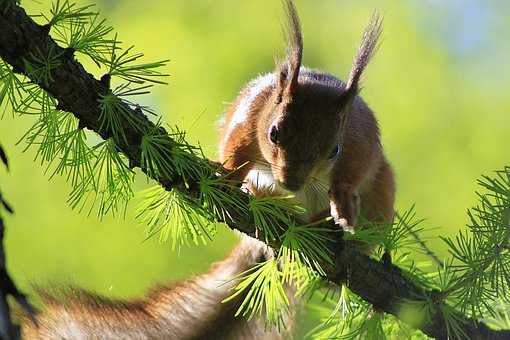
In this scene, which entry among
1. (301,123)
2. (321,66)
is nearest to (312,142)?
(301,123)

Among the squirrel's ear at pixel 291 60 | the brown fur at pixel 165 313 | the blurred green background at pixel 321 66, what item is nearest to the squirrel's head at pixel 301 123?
the squirrel's ear at pixel 291 60

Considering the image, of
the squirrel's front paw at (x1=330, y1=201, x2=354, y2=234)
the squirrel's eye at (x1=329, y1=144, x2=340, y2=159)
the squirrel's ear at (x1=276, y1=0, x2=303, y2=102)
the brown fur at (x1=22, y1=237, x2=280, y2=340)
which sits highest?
the squirrel's ear at (x1=276, y1=0, x2=303, y2=102)

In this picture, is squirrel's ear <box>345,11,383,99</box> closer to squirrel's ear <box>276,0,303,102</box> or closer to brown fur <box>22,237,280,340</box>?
squirrel's ear <box>276,0,303,102</box>

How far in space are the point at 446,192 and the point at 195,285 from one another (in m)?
2.57

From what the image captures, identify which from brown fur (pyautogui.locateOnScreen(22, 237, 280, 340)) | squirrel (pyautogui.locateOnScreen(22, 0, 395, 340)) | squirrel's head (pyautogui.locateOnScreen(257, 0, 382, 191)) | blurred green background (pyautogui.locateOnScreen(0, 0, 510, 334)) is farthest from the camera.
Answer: blurred green background (pyautogui.locateOnScreen(0, 0, 510, 334))

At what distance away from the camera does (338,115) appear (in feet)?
7.97

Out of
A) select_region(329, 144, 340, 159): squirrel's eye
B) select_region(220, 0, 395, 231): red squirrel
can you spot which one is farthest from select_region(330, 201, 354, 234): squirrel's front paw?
select_region(329, 144, 340, 159): squirrel's eye

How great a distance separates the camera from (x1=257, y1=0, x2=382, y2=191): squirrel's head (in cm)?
231

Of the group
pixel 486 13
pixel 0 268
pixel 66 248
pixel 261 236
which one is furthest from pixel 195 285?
pixel 486 13

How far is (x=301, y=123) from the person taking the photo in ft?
7.73

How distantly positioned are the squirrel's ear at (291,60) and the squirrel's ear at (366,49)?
5.6 inches

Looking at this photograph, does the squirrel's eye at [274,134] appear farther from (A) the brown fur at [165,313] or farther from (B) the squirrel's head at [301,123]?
(A) the brown fur at [165,313]

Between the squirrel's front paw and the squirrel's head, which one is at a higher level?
the squirrel's head

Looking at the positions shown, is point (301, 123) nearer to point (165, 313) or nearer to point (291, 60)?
point (291, 60)
